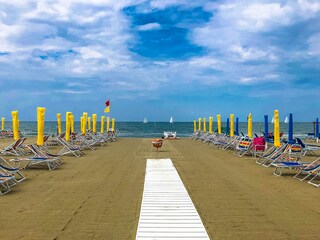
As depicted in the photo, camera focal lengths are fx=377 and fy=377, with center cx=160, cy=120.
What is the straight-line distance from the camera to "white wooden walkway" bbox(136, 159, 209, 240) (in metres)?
4.71

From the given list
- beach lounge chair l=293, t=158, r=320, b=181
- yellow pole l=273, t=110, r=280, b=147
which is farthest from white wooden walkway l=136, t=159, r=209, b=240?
yellow pole l=273, t=110, r=280, b=147

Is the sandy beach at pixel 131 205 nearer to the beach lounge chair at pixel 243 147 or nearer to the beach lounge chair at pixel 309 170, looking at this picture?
the beach lounge chair at pixel 309 170

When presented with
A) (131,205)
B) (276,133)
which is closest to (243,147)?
(276,133)

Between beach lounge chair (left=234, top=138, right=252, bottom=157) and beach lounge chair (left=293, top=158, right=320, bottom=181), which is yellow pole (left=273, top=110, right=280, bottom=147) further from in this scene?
beach lounge chair (left=293, top=158, right=320, bottom=181)

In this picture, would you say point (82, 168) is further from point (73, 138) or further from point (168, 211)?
point (73, 138)

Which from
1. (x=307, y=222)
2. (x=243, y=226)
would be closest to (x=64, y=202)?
(x=243, y=226)

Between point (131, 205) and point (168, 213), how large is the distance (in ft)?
2.63

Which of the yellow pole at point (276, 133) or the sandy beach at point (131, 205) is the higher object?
the yellow pole at point (276, 133)

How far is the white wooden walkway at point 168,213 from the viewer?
4.71 m

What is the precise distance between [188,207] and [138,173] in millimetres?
4048

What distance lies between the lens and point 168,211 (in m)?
5.84

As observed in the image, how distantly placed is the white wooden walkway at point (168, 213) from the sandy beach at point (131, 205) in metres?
0.14

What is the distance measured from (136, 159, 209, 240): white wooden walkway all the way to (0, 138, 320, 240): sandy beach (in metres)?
0.14

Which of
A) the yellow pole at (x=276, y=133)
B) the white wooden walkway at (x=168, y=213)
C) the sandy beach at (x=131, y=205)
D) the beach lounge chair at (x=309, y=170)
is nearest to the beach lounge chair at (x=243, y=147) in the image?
the yellow pole at (x=276, y=133)
